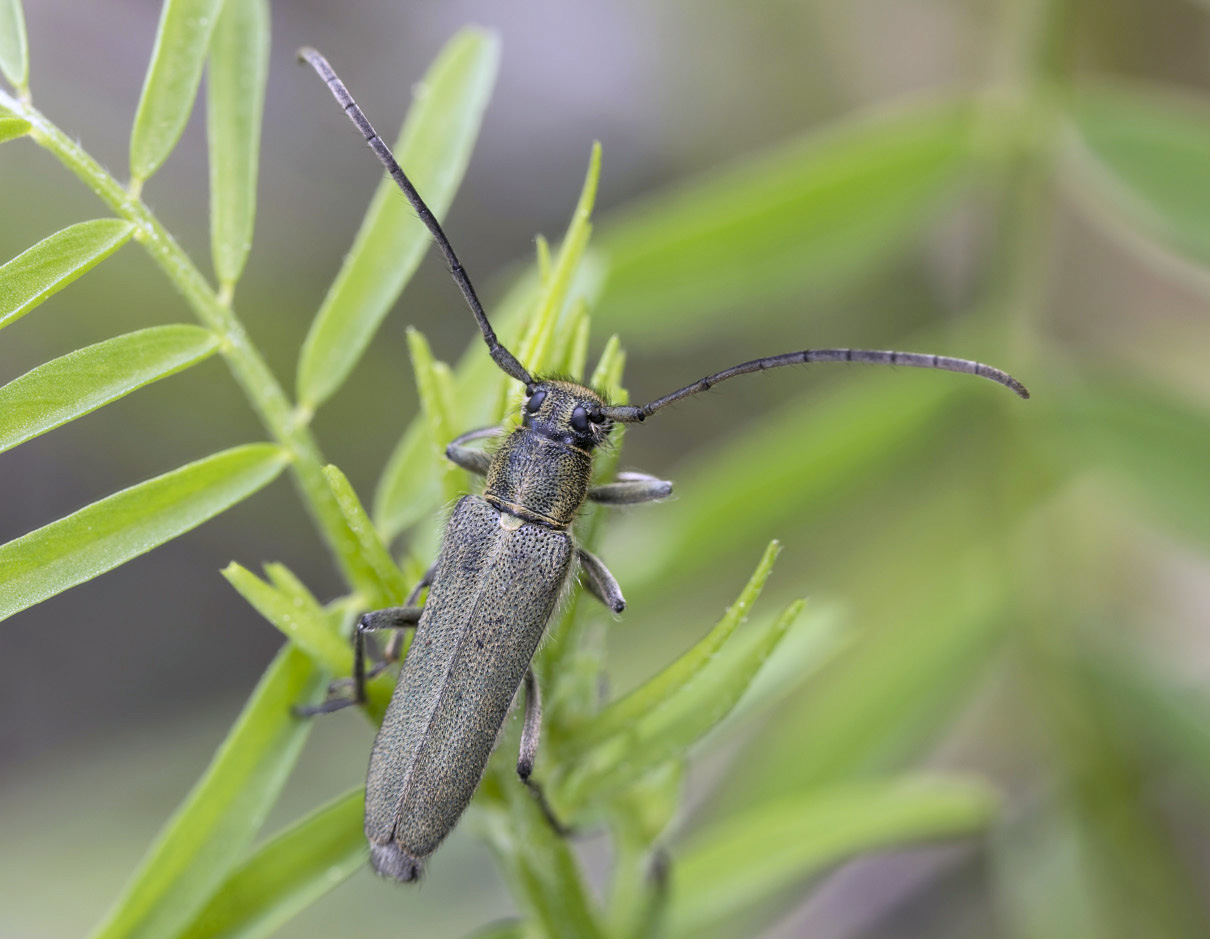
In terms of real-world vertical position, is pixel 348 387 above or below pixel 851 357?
below

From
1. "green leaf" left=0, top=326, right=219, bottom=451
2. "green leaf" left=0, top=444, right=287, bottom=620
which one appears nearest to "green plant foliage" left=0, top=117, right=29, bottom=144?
"green leaf" left=0, top=326, right=219, bottom=451

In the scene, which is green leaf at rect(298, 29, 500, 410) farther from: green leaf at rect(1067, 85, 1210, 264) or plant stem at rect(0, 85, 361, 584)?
green leaf at rect(1067, 85, 1210, 264)

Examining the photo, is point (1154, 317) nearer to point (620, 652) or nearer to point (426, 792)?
point (620, 652)

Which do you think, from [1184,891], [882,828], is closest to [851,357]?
[882,828]

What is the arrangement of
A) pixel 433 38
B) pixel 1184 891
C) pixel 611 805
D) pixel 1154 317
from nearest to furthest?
pixel 611 805, pixel 1184 891, pixel 1154 317, pixel 433 38

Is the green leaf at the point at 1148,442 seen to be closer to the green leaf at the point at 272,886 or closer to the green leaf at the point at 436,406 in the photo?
the green leaf at the point at 436,406

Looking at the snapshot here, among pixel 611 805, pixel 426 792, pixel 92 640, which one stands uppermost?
pixel 426 792

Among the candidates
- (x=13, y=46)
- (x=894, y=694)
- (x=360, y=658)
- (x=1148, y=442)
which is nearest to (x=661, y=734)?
(x=360, y=658)

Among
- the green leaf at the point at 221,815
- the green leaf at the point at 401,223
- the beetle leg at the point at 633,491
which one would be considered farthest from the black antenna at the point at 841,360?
the green leaf at the point at 221,815

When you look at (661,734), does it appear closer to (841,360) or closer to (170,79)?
(841,360)
